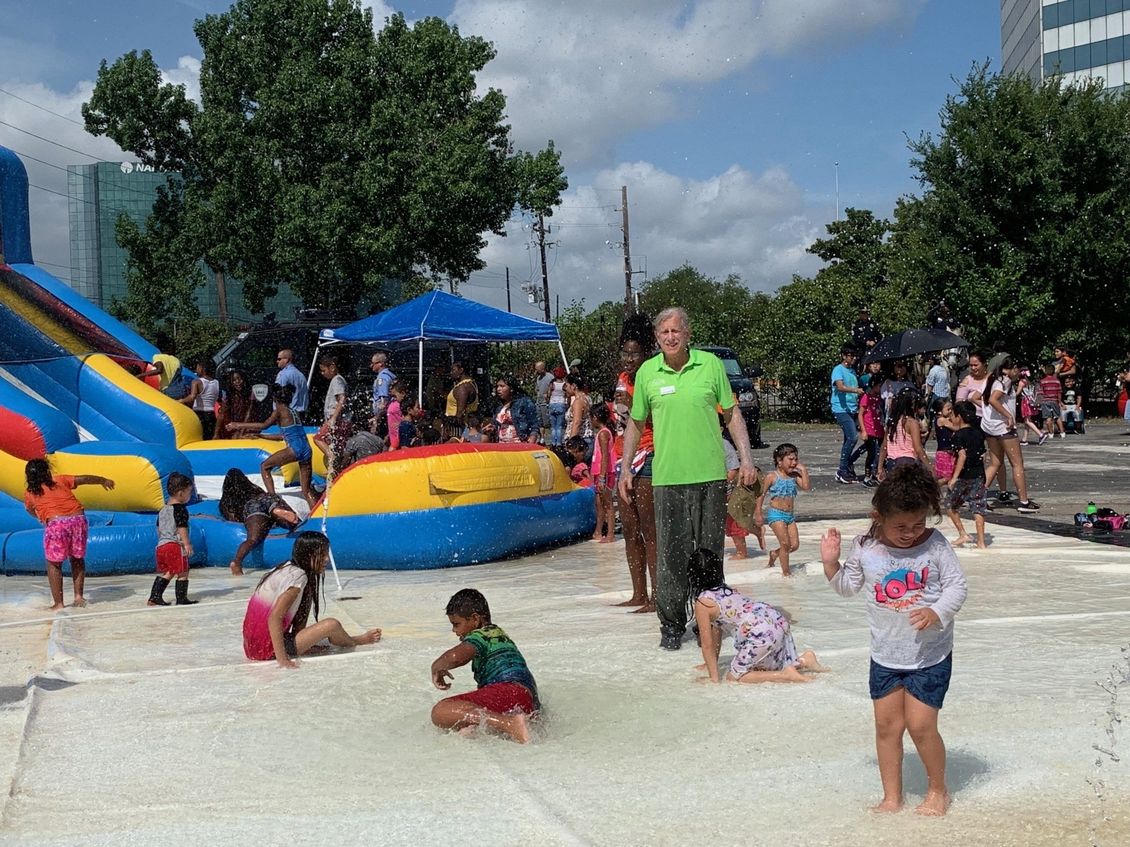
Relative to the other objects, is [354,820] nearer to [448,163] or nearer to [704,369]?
[704,369]

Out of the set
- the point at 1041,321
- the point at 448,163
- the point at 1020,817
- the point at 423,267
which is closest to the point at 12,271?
the point at 1020,817

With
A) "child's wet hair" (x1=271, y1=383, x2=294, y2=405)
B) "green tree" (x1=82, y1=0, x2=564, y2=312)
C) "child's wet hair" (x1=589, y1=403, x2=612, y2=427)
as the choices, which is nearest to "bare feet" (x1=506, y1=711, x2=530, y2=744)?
"child's wet hair" (x1=589, y1=403, x2=612, y2=427)

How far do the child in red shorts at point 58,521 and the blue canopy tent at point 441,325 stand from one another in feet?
24.3

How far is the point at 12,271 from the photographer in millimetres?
14234

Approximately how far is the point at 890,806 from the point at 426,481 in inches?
264

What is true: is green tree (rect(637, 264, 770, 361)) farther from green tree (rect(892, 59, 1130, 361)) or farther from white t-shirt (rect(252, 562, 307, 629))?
white t-shirt (rect(252, 562, 307, 629))

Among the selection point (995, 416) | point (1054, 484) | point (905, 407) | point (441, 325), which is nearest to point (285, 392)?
point (441, 325)

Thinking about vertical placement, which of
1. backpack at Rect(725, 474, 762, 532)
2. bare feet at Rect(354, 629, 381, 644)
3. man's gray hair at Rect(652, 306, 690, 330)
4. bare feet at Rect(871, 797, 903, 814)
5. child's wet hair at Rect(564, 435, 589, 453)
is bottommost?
bare feet at Rect(871, 797, 903, 814)

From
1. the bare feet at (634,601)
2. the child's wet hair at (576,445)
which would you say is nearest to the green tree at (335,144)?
the child's wet hair at (576,445)

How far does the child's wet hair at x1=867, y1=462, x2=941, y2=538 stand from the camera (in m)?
3.86

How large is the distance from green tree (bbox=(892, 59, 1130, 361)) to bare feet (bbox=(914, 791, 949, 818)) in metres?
29.3

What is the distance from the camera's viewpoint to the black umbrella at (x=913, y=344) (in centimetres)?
1489

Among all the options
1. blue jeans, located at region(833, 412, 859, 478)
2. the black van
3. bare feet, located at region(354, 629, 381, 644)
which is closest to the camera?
bare feet, located at region(354, 629, 381, 644)

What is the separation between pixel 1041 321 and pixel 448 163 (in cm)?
1560
